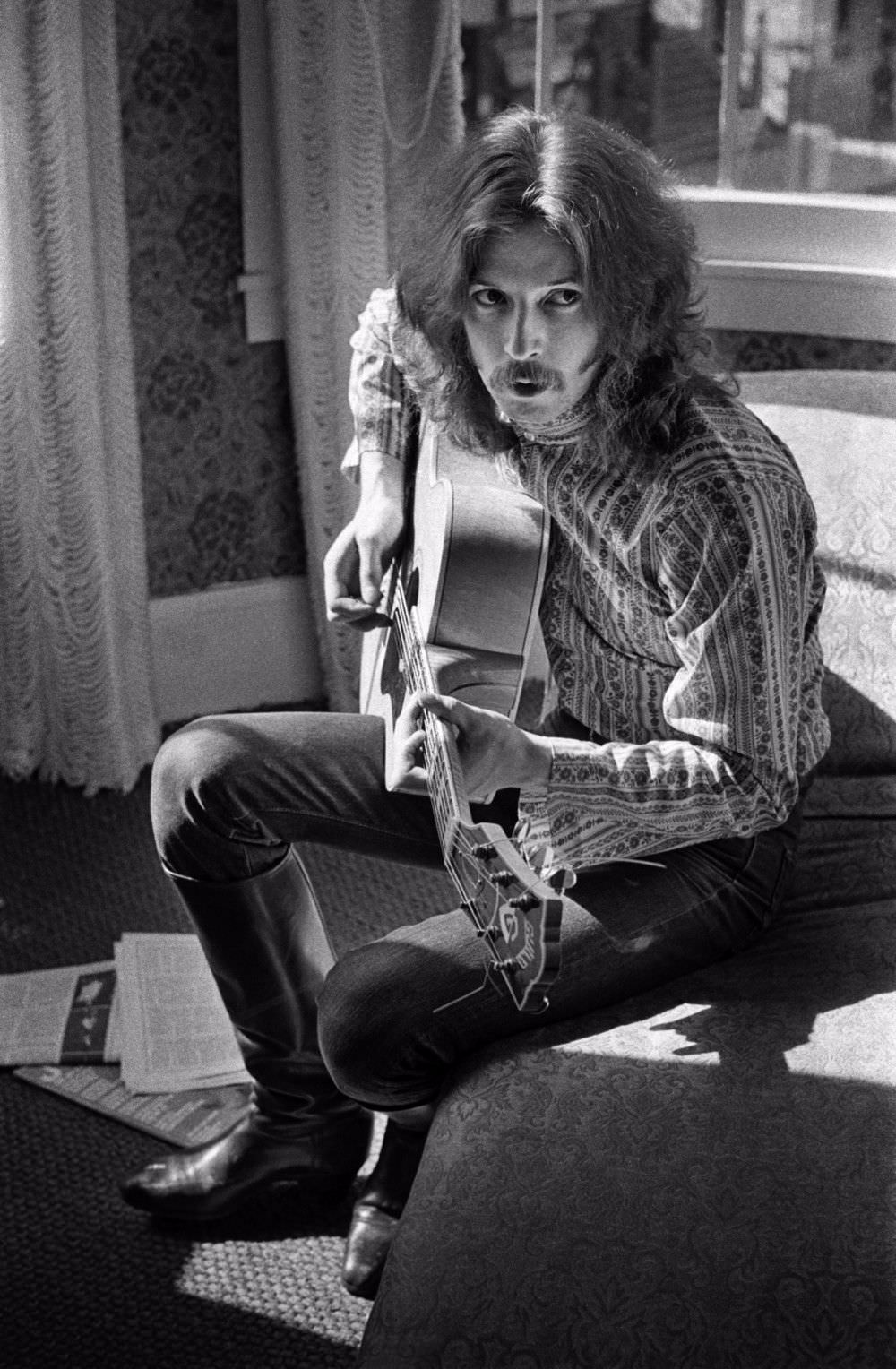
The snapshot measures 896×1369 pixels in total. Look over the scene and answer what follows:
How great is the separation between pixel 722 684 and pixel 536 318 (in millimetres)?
375

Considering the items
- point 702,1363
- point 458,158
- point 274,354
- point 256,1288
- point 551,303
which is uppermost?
point 458,158

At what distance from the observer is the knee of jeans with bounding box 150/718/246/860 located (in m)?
1.60

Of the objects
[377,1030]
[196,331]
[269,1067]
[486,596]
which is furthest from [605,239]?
[196,331]

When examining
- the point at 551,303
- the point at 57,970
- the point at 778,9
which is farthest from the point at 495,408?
the point at 778,9

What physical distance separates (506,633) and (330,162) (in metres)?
1.44

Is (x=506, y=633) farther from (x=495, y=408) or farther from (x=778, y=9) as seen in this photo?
(x=778, y=9)

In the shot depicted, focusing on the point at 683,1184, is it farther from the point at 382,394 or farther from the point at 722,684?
the point at 382,394

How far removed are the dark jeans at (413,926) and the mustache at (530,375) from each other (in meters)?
0.44

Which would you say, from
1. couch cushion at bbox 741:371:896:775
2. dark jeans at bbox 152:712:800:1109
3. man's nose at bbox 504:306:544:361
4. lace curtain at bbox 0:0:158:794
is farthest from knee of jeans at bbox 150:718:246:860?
lace curtain at bbox 0:0:158:794

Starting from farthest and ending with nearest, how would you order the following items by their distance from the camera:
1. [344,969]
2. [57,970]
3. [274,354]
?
1. [274,354]
2. [57,970]
3. [344,969]

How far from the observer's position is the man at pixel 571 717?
4.45 ft

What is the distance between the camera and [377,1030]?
1.41m

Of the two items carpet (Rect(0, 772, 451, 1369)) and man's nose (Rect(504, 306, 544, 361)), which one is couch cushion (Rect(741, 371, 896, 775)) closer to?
man's nose (Rect(504, 306, 544, 361))

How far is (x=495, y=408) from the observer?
1.61 meters
